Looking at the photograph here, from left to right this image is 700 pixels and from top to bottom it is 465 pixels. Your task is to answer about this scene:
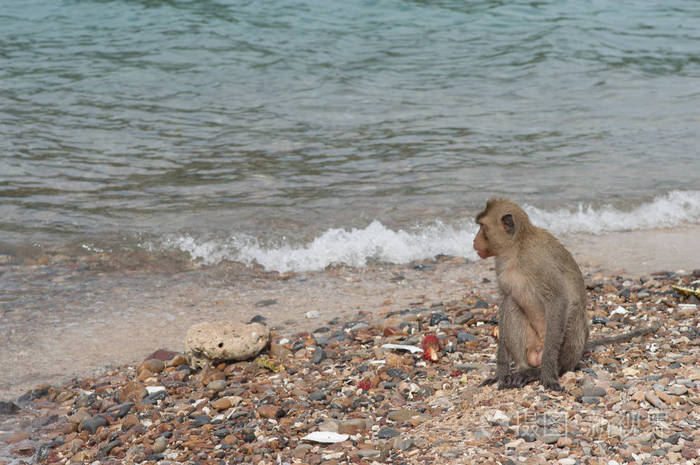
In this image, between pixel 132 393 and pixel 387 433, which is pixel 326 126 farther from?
pixel 387 433

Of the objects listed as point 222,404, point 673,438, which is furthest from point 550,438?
point 222,404

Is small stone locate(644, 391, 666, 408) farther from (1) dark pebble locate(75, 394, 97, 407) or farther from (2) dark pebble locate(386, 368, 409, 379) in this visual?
(1) dark pebble locate(75, 394, 97, 407)

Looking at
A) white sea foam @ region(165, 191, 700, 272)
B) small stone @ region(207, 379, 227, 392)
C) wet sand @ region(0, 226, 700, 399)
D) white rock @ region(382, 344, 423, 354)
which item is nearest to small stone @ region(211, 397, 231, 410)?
small stone @ region(207, 379, 227, 392)

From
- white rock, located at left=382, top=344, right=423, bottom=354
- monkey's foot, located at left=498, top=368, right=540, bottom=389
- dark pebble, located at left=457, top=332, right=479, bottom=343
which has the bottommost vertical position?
white rock, located at left=382, top=344, right=423, bottom=354

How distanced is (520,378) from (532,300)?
472 millimetres

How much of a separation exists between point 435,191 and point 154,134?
16.6ft

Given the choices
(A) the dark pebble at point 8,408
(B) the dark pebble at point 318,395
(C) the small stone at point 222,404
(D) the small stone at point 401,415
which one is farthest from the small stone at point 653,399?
(A) the dark pebble at point 8,408

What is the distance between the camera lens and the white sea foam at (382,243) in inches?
316

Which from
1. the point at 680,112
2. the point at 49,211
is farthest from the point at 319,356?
the point at 680,112

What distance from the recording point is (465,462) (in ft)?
11.7

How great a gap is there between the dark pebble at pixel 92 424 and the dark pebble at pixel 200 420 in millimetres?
629

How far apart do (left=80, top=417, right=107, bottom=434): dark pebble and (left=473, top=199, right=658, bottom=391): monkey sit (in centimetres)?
240

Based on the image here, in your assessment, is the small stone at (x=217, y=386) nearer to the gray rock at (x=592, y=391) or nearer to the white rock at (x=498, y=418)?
the white rock at (x=498, y=418)

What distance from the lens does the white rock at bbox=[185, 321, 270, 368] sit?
532 cm
